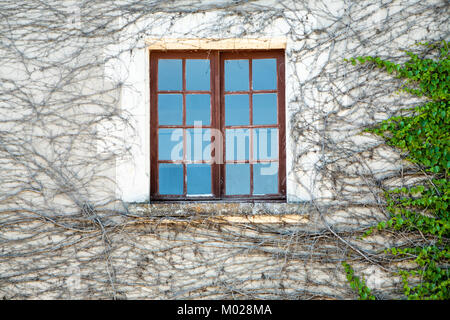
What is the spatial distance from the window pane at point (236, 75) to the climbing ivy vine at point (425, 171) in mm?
862

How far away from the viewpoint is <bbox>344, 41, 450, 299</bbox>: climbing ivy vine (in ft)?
10.8

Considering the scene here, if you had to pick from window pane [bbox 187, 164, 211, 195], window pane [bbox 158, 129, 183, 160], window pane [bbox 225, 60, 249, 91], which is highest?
window pane [bbox 225, 60, 249, 91]

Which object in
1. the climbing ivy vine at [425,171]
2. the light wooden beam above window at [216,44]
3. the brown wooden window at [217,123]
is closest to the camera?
the climbing ivy vine at [425,171]

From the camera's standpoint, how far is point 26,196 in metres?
3.45

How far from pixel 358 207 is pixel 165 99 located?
5.90 ft

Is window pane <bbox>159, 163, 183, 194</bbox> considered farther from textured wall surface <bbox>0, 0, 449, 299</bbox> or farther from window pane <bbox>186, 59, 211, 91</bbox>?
Answer: window pane <bbox>186, 59, 211, 91</bbox>

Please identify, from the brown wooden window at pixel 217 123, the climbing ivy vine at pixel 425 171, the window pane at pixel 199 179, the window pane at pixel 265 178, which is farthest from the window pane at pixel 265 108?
the climbing ivy vine at pixel 425 171

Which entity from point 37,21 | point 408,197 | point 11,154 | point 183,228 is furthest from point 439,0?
point 11,154

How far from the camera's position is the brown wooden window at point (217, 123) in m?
3.58

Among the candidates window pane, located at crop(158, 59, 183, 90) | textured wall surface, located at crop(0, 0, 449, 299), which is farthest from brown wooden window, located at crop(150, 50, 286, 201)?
textured wall surface, located at crop(0, 0, 449, 299)

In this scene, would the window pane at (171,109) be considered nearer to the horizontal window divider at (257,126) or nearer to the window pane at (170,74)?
the window pane at (170,74)

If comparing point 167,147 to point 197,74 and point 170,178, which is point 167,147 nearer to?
point 170,178

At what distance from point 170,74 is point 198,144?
2.08 feet

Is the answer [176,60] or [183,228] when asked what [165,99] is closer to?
[176,60]
